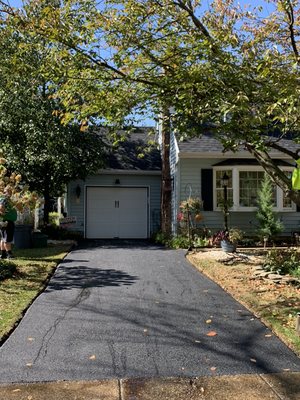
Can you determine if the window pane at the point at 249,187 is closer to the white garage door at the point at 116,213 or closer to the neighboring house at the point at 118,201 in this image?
the neighboring house at the point at 118,201

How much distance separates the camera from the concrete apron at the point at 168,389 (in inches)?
150

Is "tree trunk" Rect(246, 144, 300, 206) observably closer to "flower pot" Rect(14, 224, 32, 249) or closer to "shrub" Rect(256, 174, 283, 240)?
"shrub" Rect(256, 174, 283, 240)

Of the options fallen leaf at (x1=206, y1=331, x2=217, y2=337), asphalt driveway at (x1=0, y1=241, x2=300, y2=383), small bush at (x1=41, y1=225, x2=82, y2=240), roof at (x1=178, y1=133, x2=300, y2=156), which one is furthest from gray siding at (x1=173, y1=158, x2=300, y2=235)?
fallen leaf at (x1=206, y1=331, x2=217, y2=337)

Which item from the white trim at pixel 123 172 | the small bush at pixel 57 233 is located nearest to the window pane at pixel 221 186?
the white trim at pixel 123 172

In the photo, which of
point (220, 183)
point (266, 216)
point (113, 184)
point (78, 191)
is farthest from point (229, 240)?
point (78, 191)

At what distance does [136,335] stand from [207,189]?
10.7 metres

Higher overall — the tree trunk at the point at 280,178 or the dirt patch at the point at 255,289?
the tree trunk at the point at 280,178

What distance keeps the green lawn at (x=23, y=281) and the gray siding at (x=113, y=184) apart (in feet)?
16.6

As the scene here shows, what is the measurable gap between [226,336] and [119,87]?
4305 mm

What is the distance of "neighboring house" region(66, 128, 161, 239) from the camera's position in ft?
59.6

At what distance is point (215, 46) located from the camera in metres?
6.54

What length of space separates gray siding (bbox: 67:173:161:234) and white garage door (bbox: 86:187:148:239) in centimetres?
22

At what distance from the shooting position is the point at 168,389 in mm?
3951

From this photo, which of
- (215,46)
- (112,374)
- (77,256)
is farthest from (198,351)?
(77,256)
